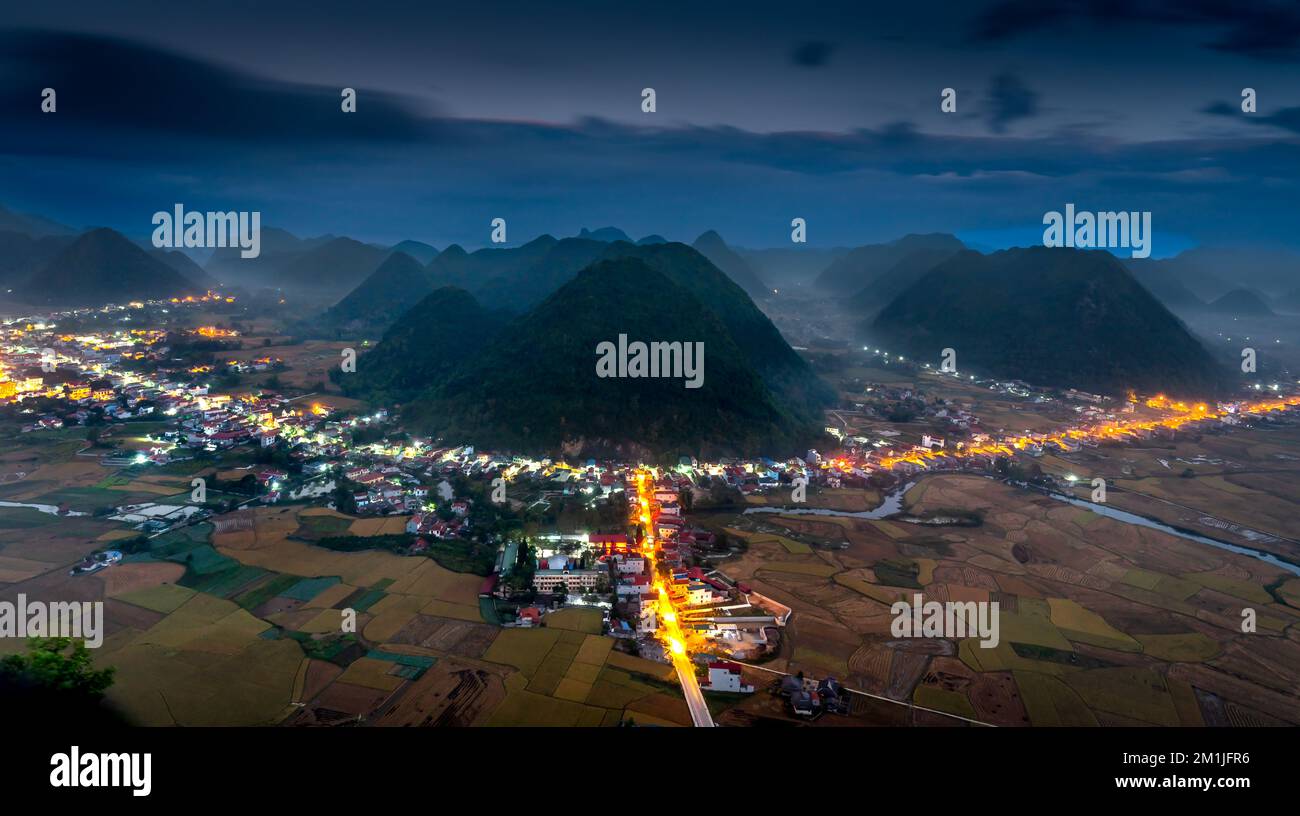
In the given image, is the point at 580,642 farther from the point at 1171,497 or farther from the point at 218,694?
the point at 1171,497

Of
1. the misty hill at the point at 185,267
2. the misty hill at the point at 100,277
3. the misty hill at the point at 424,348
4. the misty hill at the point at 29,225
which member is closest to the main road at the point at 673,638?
the misty hill at the point at 424,348

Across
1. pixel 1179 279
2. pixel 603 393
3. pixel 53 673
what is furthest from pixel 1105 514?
pixel 1179 279

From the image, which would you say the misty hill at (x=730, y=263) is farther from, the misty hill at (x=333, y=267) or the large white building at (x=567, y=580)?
the large white building at (x=567, y=580)

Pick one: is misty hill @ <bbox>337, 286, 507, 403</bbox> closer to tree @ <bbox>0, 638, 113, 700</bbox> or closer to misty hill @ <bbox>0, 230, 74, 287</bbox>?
tree @ <bbox>0, 638, 113, 700</bbox>

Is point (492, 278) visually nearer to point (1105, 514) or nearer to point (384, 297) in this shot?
point (384, 297)
